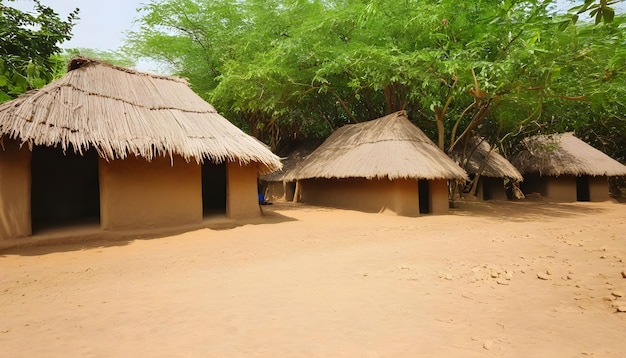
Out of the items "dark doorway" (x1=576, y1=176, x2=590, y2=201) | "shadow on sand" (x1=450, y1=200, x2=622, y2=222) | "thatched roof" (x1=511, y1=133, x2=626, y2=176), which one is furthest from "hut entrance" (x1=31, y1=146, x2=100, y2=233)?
"dark doorway" (x1=576, y1=176, x2=590, y2=201)

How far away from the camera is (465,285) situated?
11.5 ft

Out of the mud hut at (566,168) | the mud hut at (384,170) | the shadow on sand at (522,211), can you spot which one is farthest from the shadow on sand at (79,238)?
the mud hut at (566,168)

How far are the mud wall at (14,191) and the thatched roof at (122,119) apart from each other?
0.29 m

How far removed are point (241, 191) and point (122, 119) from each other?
298cm

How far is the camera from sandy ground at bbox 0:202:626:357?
7.73 ft

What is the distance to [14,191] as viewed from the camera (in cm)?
569

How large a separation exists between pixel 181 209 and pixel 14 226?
2728 mm

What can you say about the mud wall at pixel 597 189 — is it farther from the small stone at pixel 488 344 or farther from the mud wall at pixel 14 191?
the mud wall at pixel 14 191

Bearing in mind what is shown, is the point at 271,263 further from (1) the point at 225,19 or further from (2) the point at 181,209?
(1) the point at 225,19

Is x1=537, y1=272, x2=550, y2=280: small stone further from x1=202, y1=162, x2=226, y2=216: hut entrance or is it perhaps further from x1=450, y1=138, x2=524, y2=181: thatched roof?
x1=450, y1=138, x2=524, y2=181: thatched roof

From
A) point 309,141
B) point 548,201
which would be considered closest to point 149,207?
point 309,141

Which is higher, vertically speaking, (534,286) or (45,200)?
(45,200)

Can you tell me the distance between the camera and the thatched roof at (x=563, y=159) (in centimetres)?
1568

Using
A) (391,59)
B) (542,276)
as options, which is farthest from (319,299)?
(391,59)
